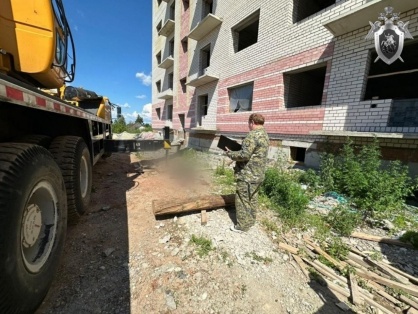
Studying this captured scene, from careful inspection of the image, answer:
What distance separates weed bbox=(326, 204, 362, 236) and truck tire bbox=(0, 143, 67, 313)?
3.74 meters

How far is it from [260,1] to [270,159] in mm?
6034

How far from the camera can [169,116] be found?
765 inches

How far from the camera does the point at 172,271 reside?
2348 mm

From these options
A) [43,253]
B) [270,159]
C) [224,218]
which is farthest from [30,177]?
[270,159]

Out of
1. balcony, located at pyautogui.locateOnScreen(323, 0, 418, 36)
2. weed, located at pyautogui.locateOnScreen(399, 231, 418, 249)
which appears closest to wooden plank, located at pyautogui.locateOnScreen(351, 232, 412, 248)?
weed, located at pyautogui.locateOnScreen(399, 231, 418, 249)

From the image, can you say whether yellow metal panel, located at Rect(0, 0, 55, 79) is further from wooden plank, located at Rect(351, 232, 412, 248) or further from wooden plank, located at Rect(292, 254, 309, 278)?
wooden plank, located at Rect(351, 232, 412, 248)

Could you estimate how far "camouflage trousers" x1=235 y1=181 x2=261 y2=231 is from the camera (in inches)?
123

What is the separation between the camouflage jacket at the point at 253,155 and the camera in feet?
9.73

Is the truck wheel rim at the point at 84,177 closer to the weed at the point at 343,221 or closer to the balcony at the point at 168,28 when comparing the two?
the weed at the point at 343,221

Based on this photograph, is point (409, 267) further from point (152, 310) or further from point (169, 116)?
point (169, 116)

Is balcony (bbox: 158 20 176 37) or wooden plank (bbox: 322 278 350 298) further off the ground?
balcony (bbox: 158 20 176 37)

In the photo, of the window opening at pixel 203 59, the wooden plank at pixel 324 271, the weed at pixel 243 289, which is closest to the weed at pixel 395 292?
the wooden plank at pixel 324 271

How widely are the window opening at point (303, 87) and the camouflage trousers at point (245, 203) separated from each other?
207 inches

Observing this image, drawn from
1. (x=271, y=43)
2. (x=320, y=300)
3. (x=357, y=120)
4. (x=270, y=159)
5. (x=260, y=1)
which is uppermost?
(x=260, y=1)
